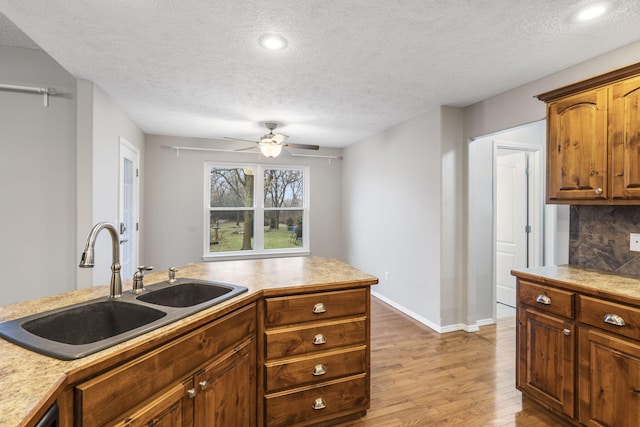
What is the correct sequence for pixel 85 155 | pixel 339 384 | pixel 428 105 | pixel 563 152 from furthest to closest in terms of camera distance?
pixel 428 105 < pixel 85 155 < pixel 563 152 < pixel 339 384

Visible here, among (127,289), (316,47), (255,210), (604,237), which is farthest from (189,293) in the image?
(255,210)

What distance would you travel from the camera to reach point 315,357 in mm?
1902

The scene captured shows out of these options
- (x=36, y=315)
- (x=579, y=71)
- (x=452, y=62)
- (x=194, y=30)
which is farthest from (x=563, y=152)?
(x=36, y=315)

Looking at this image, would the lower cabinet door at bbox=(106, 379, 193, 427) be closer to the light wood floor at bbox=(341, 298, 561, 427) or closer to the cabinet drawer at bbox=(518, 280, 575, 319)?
the light wood floor at bbox=(341, 298, 561, 427)

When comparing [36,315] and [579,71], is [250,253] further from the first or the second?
[579,71]

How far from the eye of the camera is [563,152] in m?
2.29

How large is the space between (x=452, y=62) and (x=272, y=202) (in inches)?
155

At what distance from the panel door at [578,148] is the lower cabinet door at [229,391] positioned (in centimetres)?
238

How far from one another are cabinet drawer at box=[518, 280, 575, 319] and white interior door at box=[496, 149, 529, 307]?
7.26ft

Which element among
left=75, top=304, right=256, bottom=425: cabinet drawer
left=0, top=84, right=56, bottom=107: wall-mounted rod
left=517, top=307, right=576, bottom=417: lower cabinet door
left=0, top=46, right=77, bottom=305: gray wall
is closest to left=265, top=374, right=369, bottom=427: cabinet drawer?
left=75, top=304, right=256, bottom=425: cabinet drawer

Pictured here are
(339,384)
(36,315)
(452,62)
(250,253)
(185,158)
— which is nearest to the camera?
(36,315)

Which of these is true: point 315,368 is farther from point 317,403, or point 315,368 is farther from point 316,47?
point 316,47

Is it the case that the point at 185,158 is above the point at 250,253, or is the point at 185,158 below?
above

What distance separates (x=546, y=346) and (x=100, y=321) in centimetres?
260
